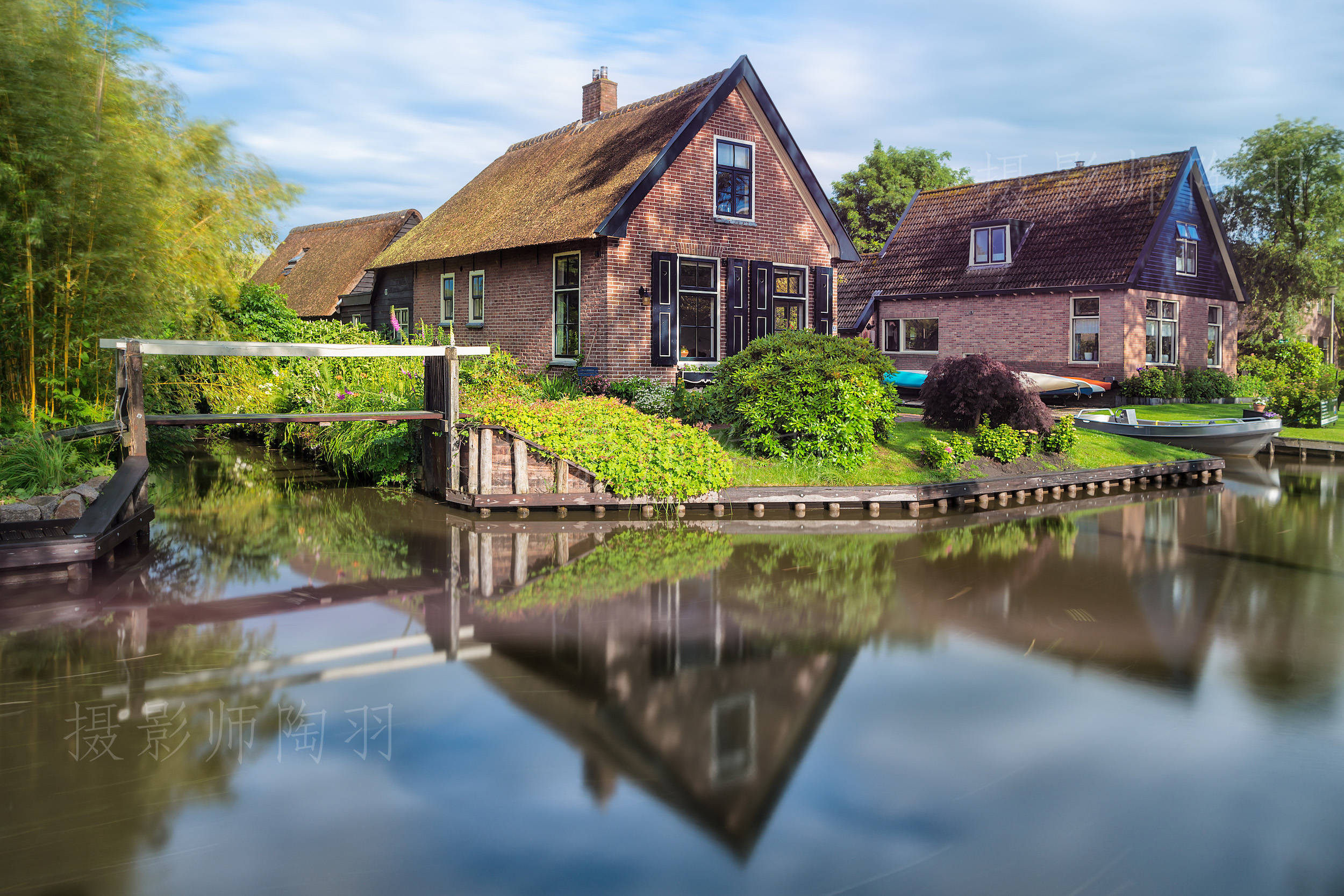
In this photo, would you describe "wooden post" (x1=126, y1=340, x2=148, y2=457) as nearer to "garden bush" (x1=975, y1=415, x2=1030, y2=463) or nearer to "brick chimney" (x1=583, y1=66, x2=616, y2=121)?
"garden bush" (x1=975, y1=415, x2=1030, y2=463)

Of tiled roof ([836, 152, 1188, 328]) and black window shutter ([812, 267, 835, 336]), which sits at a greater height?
tiled roof ([836, 152, 1188, 328])

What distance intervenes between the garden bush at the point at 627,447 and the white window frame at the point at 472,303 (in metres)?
9.14

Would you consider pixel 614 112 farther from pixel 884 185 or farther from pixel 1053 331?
pixel 884 185

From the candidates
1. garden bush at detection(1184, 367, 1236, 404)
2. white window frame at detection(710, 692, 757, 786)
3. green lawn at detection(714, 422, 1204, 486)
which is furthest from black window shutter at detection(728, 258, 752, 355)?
garden bush at detection(1184, 367, 1236, 404)

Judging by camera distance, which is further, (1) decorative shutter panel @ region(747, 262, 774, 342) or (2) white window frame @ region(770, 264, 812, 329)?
(2) white window frame @ region(770, 264, 812, 329)

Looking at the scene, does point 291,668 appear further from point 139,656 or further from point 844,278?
point 844,278

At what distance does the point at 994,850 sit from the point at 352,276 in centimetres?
2805

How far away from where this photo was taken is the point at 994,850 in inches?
157

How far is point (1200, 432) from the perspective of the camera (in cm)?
1770

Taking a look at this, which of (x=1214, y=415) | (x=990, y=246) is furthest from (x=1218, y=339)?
(x=1214, y=415)

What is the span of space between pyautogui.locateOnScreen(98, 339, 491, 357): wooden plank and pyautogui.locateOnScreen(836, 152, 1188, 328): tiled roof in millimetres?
19645

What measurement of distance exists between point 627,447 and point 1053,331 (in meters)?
18.7

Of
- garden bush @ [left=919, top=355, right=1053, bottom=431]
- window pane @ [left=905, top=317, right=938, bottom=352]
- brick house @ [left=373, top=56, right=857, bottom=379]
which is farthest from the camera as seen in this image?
window pane @ [left=905, top=317, right=938, bottom=352]

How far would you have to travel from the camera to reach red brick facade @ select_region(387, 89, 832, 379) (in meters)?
17.9
